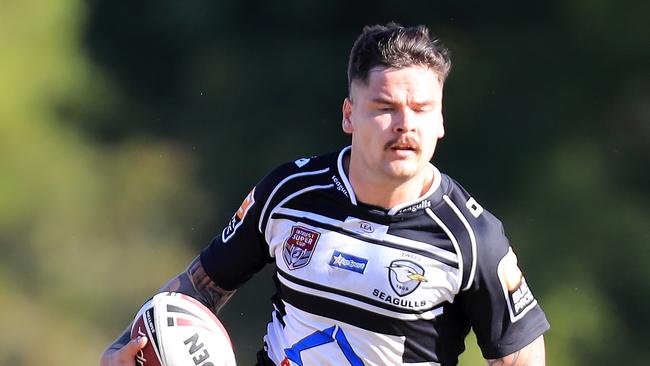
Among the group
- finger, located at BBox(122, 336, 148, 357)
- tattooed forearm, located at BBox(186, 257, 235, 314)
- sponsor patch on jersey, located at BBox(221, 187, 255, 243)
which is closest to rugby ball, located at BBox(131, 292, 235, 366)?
finger, located at BBox(122, 336, 148, 357)

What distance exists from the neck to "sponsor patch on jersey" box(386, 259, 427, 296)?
0.59 ft

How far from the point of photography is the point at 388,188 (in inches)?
112

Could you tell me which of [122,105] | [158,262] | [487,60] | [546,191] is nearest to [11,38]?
[122,105]

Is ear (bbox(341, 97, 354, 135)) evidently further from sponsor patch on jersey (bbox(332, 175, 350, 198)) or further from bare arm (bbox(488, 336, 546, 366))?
bare arm (bbox(488, 336, 546, 366))

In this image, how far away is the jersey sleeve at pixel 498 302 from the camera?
274 cm

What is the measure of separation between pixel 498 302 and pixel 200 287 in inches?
36.2

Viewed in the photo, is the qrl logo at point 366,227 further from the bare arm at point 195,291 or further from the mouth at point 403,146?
the bare arm at point 195,291

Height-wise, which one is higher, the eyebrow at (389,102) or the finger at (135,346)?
the eyebrow at (389,102)

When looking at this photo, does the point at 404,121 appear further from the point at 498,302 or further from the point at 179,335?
the point at 179,335

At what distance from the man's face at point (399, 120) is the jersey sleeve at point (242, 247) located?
38cm

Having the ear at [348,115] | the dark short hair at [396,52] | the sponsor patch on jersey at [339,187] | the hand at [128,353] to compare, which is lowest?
the hand at [128,353]

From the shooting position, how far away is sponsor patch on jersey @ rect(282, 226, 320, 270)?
9.47ft

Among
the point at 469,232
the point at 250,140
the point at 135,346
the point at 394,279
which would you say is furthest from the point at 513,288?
the point at 250,140

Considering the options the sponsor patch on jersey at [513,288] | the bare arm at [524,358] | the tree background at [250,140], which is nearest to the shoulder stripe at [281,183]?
the sponsor patch on jersey at [513,288]
